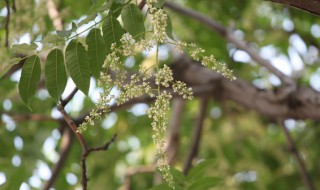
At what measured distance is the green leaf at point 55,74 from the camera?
5.54 feet

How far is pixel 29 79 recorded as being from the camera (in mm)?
1733

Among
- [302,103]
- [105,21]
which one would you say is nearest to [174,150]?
[302,103]

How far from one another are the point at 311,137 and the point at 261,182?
577 millimetres

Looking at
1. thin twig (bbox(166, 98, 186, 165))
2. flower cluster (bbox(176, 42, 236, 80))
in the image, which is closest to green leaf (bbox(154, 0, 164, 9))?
flower cluster (bbox(176, 42, 236, 80))

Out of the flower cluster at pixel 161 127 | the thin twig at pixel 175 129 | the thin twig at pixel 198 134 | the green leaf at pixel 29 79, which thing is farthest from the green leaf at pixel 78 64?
the thin twig at pixel 175 129

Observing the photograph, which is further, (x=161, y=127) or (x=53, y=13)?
(x=53, y=13)

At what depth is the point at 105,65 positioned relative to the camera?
1.56m

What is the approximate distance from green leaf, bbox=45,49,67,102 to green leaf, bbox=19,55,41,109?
40 mm

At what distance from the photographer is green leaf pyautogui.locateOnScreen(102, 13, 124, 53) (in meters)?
1.68

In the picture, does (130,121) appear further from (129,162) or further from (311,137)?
(311,137)

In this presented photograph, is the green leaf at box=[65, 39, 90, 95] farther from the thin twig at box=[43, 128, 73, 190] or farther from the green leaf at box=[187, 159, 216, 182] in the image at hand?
the thin twig at box=[43, 128, 73, 190]

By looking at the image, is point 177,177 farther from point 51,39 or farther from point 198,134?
point 198,134

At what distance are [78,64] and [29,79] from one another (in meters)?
0.17

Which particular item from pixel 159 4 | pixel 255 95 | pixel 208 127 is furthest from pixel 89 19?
pixel 208 127
